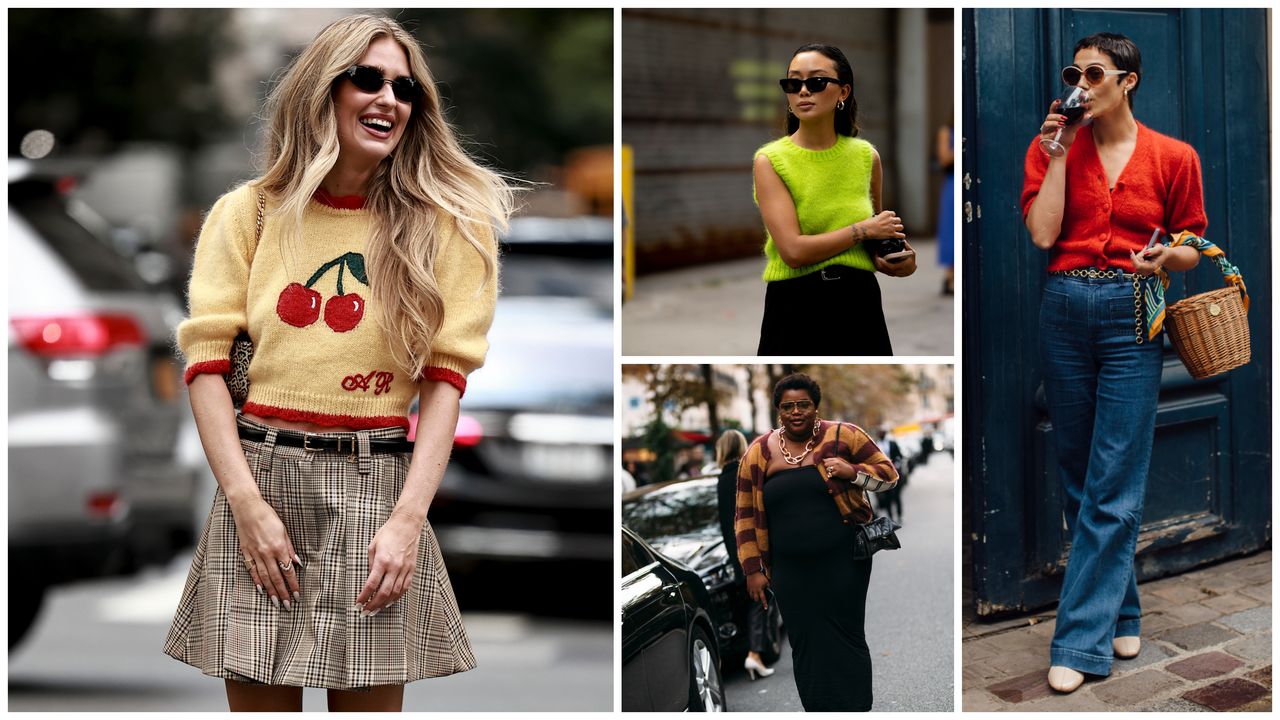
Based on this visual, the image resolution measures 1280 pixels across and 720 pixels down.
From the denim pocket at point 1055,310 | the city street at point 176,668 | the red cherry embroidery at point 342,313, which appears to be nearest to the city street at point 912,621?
the denim pocket at point 1055,310

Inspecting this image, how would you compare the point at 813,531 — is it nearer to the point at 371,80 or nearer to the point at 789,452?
the point at 789,452

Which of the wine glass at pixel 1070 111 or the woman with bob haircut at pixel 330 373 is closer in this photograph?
the woman with bob haircut at pixel 330 373

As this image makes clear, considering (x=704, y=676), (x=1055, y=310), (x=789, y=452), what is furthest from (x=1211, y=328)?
(x=704, y=676)

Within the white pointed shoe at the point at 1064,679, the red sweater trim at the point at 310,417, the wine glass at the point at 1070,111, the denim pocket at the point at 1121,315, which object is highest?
the wine glass at the point at 1070,111

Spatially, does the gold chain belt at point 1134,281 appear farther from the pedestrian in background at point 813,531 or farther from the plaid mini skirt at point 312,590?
the plaid mini skirt at point 312,590

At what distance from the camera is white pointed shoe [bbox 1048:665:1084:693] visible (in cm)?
412

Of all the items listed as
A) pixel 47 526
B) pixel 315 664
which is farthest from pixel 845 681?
pixel 47 526

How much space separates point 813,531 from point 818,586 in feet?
0.52

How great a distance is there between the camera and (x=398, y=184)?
2.96m

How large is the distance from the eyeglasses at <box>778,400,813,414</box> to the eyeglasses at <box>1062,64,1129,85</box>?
112 cm

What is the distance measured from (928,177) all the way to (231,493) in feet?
24.9

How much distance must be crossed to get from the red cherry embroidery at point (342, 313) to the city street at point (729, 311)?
4.98 ft

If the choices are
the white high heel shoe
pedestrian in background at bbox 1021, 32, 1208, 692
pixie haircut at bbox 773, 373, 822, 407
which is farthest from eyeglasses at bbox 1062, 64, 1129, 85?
the white high heel shoe

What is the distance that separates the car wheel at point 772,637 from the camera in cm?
399
